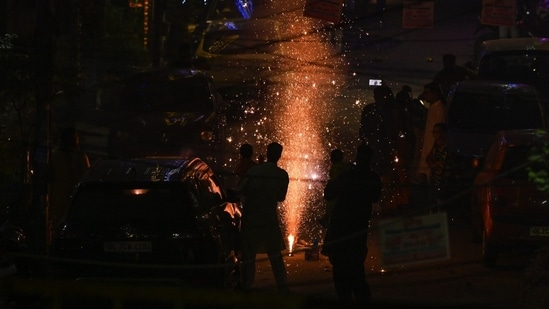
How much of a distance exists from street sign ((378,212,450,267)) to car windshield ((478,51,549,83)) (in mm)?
12814

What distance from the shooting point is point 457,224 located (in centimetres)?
1504

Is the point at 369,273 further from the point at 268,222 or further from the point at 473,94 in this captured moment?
the point at 473,94

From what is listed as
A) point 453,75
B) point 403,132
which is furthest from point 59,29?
point 453,75

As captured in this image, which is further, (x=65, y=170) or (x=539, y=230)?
(x=65, y=170)

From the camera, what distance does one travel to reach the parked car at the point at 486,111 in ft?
53.0

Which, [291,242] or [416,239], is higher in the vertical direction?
[416,239]

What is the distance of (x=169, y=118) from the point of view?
17891mm

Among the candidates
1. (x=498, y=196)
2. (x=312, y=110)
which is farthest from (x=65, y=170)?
(x=312, y=110)

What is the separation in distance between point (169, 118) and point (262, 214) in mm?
7556

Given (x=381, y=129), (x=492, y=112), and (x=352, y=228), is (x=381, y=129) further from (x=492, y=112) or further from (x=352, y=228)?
(x=352, y=228)

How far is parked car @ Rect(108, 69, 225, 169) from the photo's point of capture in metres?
17.6

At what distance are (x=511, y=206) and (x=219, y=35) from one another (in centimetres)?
1280

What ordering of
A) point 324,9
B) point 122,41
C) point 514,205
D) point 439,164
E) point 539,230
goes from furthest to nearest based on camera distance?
point 122,41
point 324,9
point 439,164
point 514,205
point 539,230

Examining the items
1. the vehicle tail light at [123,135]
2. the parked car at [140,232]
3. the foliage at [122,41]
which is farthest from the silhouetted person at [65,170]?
the foliage at [122,41]
